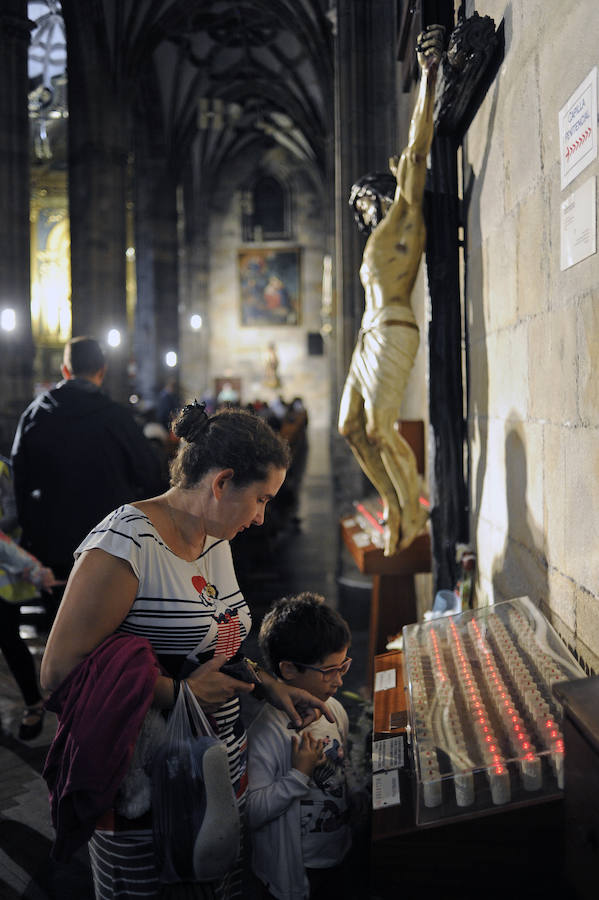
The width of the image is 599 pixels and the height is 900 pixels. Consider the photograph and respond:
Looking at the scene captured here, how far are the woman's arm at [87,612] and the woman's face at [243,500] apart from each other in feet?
0.85

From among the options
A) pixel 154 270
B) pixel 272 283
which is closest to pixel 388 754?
pixel 154 270

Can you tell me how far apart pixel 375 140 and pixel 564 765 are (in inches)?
293

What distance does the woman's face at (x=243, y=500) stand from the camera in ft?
5.50

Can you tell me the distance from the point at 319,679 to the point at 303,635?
131 mm

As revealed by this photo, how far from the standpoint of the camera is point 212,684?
5.16 feet

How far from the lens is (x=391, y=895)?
4.99 feet

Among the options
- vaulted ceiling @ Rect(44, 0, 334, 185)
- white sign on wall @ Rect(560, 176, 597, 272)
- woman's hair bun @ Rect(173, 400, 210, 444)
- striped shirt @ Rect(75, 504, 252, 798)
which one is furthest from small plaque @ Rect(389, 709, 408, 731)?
vaulted ceiling @ Rect(44, 0, 334, 185)

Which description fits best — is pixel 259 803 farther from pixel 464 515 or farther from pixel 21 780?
pixel 464 515

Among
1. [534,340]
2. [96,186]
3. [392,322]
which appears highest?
[96,186]

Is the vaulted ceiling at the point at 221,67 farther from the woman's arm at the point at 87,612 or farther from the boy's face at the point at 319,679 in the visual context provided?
the woman's arm at the point at 87,612

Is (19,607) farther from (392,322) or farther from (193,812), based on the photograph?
(193,812)

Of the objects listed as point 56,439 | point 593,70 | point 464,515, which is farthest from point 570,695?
point 56,439

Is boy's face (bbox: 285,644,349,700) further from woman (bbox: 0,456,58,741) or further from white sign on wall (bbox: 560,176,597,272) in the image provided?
woman (bbox: 0,456,58,741)

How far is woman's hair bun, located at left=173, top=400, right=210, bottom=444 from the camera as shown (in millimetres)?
1691
